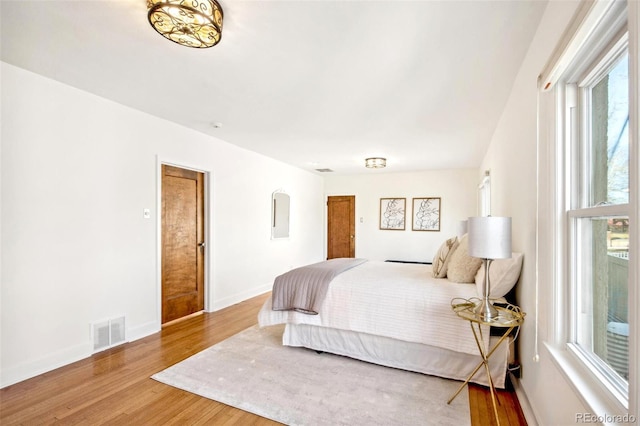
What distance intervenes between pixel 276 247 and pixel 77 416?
13.3 feet

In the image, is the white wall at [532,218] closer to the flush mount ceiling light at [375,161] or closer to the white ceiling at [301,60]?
the white ceiling at [301,60]

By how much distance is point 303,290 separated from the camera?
2951 mm

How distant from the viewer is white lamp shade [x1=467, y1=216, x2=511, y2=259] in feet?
6.04

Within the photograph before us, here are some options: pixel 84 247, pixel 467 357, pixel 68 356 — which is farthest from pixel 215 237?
pixel 467 357

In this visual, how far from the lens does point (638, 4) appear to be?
0.84 metres

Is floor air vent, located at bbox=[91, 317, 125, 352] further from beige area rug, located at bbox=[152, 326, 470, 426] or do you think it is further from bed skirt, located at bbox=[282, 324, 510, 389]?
bed skirt, located at bbox=[282, 324, 510, 389]

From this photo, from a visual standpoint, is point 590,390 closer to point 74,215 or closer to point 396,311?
point 396,311

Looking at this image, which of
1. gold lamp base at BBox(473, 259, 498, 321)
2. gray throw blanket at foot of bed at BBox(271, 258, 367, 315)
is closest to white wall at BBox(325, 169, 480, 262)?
gray throw blanket at foot of bed at BBox(271, 258, 367, 315)

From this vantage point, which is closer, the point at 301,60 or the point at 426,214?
the point at 301,60

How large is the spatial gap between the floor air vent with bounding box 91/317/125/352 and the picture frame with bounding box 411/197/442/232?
5.72m

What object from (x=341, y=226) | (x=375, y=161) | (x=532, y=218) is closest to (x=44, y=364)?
(x=532, y=218)

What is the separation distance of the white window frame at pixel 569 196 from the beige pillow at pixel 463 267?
1.05 meters

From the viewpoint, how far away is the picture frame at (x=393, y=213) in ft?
23.3

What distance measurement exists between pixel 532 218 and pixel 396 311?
4.05 ft
